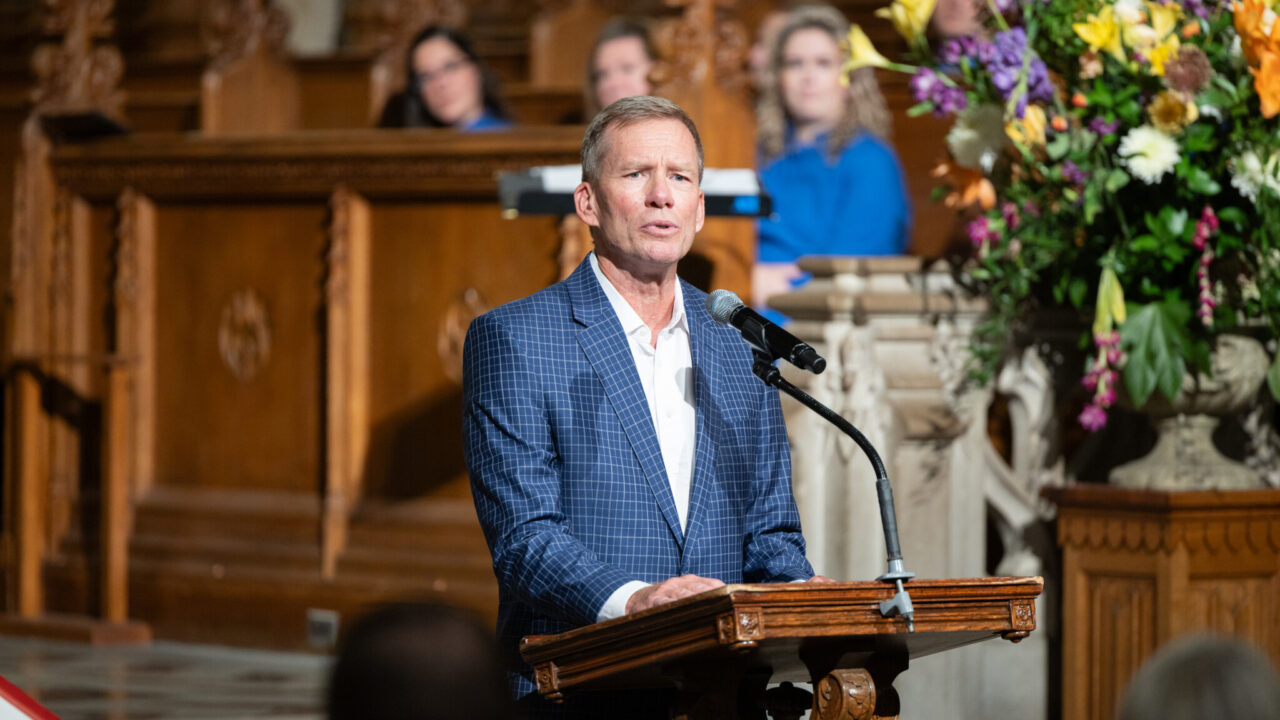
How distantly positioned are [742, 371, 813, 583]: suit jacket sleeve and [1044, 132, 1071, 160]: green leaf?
168 cm

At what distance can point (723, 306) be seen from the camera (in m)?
2.30

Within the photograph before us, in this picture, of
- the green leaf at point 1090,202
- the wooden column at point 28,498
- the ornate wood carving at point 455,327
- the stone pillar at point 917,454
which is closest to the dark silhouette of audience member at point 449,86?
the ornate wood carving at point 455,327

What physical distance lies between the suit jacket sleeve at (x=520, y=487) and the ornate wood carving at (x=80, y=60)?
15.4 feet

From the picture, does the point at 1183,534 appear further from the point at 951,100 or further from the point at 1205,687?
the point at 1205,687

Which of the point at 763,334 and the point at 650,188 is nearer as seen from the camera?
the point at 763,334

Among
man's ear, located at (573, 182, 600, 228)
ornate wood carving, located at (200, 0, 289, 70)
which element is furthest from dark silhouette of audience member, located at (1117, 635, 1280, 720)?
ornate wood carving, located at (200, 0, 289, 70)

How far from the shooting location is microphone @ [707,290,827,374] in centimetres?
215

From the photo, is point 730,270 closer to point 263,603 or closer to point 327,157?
point 327,157

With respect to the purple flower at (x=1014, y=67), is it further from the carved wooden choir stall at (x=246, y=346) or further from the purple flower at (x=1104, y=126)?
the carved wooden choir stall at (x=246, y=346)

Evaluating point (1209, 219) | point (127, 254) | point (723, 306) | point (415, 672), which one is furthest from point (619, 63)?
point (415, 672)

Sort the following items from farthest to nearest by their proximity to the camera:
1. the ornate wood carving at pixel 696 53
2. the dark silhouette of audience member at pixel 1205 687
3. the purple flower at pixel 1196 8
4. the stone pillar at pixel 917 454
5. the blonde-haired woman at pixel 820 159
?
the blonde-haired woman at pixel 820 159 → the ornate wood carving at pixel 696 53 → the stone pillar at pixel 917 454 → the purple flower at pixel 1196 8 → the dark silhouette of audience member at pixel 1205 687

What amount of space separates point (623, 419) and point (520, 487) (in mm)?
180

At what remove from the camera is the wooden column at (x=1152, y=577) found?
409 cm

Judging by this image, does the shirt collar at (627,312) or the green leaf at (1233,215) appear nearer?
the shirt collar at (627,312)
